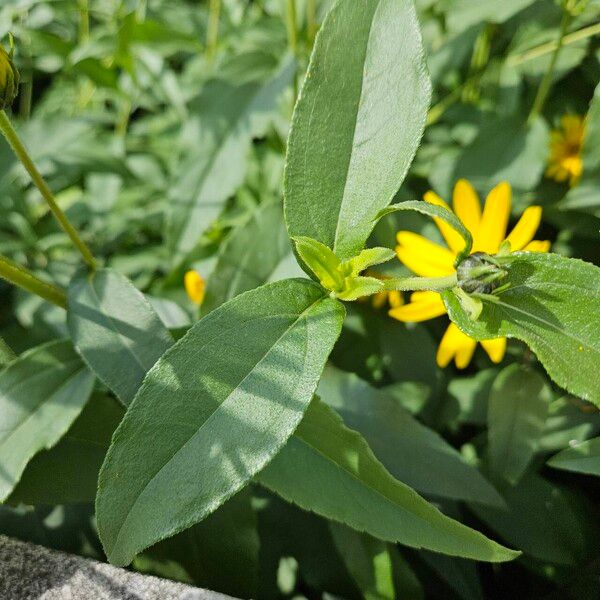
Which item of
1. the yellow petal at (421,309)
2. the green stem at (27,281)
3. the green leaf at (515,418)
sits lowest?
the green leaf at (515,418)

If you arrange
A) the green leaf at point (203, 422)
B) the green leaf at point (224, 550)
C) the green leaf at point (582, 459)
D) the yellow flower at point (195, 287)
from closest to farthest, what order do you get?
the green leaf at point (203, 422), the green leaf at point (582, 459), the green leaf at point (224, 550), the yellow flower at point (195, 287)

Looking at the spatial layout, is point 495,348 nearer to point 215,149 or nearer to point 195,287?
point 195,287

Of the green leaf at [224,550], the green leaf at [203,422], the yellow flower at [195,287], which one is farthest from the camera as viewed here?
the yellow flower at [195,287]

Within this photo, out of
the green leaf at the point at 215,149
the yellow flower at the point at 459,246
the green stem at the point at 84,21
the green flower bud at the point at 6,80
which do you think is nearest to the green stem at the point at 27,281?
the green flower bud at the point at 6,80

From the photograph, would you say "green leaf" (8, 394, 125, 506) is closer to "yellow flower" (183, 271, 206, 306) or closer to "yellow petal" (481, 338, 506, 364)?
"yellow flower" (183, 271, 206, 306)

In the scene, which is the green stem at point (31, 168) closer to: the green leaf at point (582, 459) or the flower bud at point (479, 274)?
the flower bud at point (479, 274)

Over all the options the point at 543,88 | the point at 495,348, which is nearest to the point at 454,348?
the point at 495,348
